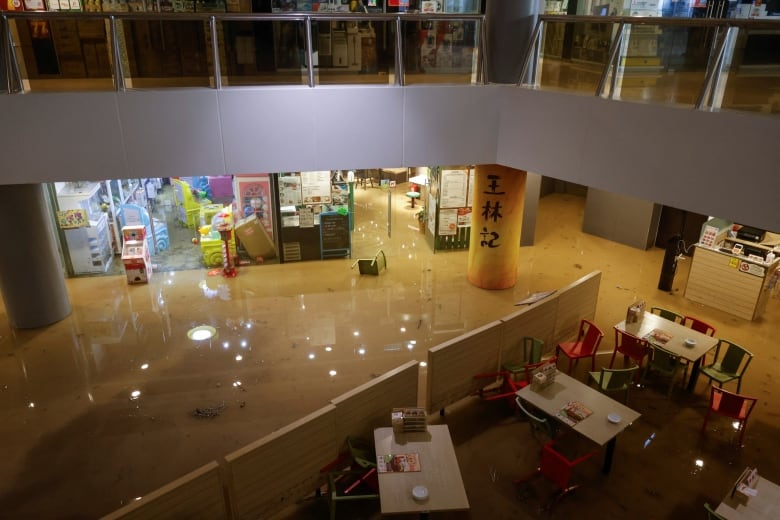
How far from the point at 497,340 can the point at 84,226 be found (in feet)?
27.2

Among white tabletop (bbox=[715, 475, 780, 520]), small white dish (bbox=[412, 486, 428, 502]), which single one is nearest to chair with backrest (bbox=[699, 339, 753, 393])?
white tabletop (bbox=[715, 475, 780, 520])

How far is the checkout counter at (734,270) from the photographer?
1006 centimetres

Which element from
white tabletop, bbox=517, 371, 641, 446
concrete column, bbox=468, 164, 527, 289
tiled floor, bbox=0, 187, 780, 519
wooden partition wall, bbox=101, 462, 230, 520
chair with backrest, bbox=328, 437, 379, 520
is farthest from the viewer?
concrete column, bbox=468, 164, 527, 289

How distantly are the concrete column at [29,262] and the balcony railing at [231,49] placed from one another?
2240 mm

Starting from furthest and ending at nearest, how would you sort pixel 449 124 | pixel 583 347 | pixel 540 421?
pixel 449 124 → pixel 583 347 → pixel 540 421

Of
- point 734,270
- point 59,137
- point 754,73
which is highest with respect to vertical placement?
point 754,73

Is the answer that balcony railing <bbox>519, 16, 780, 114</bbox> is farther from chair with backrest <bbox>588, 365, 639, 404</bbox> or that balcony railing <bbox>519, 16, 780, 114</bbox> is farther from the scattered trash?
the scattered trash

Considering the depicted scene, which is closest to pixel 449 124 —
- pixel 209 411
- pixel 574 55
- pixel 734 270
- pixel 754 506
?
pixel 574 55

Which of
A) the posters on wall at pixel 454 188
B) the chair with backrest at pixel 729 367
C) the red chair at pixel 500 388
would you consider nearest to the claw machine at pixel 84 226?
the posters on wall at pixel 454 188

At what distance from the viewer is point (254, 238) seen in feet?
40.0

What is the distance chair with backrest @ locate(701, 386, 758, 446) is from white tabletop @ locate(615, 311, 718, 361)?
663 millimetres

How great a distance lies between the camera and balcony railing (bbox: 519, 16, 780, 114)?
20.5 ft

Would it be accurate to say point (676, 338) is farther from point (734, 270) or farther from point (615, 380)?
point (734, 270)

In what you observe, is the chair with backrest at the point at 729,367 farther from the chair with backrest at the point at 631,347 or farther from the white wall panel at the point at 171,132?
the white wall panel at the point at 171,132
